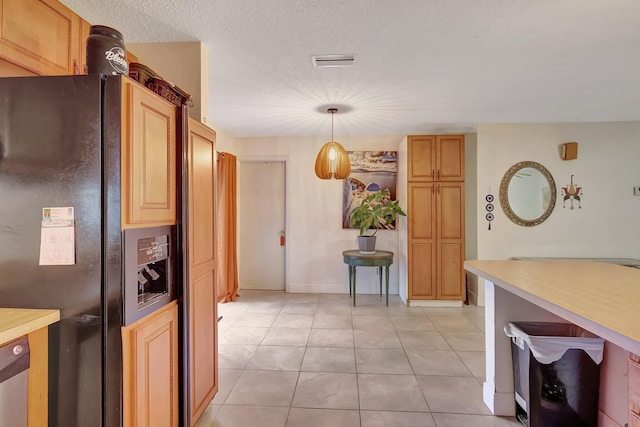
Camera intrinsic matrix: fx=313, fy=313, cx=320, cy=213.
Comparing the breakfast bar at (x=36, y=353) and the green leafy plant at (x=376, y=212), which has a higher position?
the green leafy plant at (x=376, y=212)

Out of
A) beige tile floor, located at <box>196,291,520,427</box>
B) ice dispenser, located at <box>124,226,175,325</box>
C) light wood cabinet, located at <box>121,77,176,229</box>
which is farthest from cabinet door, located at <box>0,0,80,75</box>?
beige tile floor, located at <box>196,291,520,427</box>

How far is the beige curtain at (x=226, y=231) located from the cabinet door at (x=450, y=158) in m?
2.90

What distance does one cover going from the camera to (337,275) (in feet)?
15.9

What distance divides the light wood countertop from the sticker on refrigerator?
190 cm

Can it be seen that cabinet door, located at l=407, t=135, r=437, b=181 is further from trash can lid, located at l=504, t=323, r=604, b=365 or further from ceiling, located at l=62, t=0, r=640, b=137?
trash can lid, located at l=504, t=323, r=604, b=365

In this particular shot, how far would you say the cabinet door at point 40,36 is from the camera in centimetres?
133

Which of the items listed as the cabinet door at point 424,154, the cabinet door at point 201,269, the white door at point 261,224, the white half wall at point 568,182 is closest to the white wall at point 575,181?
the white half wall at point 568,182

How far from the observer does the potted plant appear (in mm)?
4348

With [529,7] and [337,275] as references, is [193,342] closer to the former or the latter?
[529,7]

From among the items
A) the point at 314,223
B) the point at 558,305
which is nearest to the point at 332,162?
the point at 314,223

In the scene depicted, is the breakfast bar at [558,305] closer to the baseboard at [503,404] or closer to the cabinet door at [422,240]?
the baseboard at [503,404]

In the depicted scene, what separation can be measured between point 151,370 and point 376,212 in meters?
3.43

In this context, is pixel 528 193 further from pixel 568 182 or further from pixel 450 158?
pixel 450 158

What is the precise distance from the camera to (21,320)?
1.10 m
